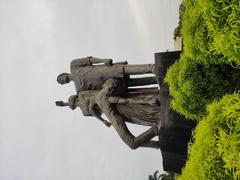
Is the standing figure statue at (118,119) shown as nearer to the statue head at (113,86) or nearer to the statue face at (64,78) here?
the statue head at (113,86)

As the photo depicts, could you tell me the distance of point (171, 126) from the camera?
6773 millimetres

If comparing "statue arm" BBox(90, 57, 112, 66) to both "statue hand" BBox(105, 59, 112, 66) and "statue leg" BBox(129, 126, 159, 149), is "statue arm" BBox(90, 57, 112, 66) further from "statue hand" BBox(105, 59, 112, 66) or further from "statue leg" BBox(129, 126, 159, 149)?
"statue leg" BBox(129, 126, 159, 149)

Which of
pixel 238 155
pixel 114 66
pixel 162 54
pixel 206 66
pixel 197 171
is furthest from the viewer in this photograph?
pixel 114 66

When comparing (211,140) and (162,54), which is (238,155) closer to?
(211,140)

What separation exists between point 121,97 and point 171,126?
1407 mm

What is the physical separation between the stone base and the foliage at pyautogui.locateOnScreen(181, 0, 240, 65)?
2.07 metres

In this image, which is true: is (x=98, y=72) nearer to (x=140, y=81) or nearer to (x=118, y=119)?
(x=140, y=81)

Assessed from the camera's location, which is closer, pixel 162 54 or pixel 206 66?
pixel 206 66

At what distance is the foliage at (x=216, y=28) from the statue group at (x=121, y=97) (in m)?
2.73

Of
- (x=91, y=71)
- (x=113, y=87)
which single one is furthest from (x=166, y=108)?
(x=91, y=71)

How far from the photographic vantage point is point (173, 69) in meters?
5.98

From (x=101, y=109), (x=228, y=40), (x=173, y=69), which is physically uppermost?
(x=228, y=40)

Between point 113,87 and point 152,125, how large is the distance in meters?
1.11

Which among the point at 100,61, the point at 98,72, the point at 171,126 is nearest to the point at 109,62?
the point at 98,72
